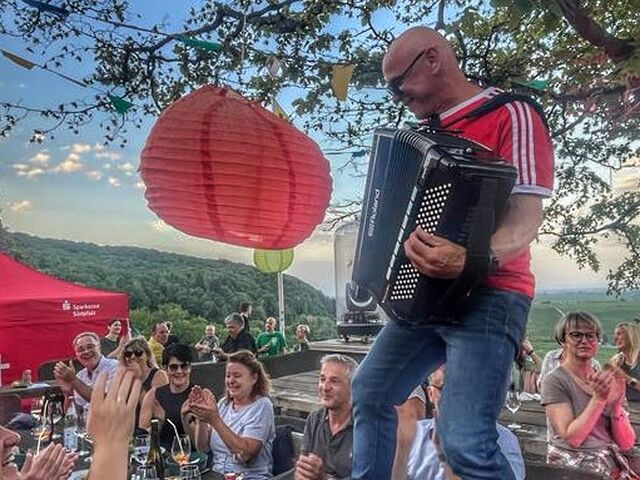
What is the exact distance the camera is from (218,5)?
3.48 metres

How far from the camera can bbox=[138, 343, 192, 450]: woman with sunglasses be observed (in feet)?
10.8

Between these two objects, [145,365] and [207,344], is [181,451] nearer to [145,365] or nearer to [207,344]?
[145,365]

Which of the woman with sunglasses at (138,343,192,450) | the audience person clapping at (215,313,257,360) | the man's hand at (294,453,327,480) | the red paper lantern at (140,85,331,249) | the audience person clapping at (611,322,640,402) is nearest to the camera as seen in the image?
the red paper lantern at (140,85,331,249)

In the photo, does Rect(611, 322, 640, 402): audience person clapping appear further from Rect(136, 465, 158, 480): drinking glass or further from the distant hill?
the distant hill

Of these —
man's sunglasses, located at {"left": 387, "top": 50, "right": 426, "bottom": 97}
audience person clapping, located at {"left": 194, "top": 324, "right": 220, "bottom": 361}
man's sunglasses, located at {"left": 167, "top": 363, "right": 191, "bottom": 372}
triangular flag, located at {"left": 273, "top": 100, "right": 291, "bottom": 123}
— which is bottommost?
audience person clapping, located at {"left": 194, "top": 324, "right": 220, "bottom": 361}

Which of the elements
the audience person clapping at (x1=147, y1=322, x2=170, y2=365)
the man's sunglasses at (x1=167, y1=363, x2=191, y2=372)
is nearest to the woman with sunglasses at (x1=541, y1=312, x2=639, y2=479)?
the man's sunglasses at (x1=167, y1=363, x2=191, y2=372)

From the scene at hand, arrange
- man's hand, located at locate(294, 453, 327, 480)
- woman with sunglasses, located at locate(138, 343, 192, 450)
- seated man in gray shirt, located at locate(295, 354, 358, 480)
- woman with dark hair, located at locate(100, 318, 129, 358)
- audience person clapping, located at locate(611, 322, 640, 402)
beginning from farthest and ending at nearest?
1. woman with dark hair, located at locate(100, 318, 129, 358)
2. audience person clapping, located at locate(611, 322, 640, 402)
3. woman with sunglasses, located at locate(138, 343, 192, 450)
4. seated man in gray shirt, located at locate(295, 354, 358, 480)
5. man's hand, located at locate(294, 453, 327, 480)

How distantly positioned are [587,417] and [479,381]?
1440 mm

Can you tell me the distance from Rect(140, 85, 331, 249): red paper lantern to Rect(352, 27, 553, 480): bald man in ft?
1.63

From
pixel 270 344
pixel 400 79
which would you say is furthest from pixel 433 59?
pixel 270 344

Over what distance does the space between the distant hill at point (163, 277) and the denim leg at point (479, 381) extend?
5895mm

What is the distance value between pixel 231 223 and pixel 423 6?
9.14 feet

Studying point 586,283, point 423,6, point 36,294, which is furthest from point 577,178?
point 36,294

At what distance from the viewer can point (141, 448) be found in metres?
2.65
